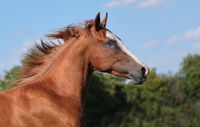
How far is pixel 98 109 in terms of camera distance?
53469 mm

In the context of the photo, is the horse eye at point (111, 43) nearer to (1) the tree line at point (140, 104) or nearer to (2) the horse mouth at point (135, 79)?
(2) the horse mouth at point (135, 79)

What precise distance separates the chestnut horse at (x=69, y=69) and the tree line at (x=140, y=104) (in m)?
39.0

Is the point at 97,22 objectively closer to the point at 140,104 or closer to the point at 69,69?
the point at 69,69

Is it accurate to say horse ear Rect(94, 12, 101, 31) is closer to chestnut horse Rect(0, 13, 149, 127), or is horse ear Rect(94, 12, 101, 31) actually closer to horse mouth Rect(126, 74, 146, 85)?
chestnut horse Rect(0, 13, 149, 127)

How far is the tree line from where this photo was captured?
53.3 m

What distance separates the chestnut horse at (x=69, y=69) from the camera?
990 cm

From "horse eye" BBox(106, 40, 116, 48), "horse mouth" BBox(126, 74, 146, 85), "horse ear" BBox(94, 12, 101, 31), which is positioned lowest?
"horse mouth" BBox(126, 74, 146, 85)

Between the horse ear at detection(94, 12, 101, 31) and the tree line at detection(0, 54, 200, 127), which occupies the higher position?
the tree line at detection(0, 54, 200, 127)

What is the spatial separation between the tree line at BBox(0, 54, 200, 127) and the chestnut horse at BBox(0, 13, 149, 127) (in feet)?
128

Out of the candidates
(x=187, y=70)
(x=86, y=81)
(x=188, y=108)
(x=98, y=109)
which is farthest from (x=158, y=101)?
(x=86, y=81)

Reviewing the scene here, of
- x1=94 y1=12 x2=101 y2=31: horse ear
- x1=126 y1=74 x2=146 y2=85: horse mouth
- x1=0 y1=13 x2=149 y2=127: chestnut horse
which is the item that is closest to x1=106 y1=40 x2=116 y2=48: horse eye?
x1=0 y1=13 x2=149 y2=127: chestnut horse

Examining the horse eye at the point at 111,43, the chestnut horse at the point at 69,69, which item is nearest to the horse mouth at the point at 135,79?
the chestnut horse at the point at 69,69

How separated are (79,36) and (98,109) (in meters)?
43.2

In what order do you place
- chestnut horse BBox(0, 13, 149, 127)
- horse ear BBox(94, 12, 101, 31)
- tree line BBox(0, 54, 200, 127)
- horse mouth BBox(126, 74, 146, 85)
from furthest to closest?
1. tree line BBox(0, 54, 200, 127)
2. horse ear BBox(94, 12, 101, 31)
3. horse mouth BBox(126, 74, 146, 85)
4. chestnut horse BBox(0, 13, 149, 127)
